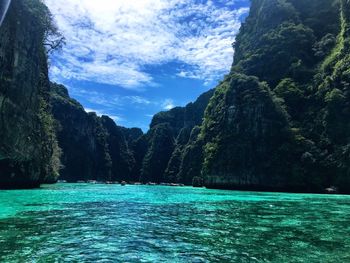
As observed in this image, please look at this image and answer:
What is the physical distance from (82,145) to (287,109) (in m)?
113

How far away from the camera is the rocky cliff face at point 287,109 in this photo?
200 ft

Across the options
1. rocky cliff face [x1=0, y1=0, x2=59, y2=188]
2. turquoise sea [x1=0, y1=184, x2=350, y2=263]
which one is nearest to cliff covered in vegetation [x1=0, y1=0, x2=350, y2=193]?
rocky cliff face [x1=0, y1=0, x2=59, y2=188]

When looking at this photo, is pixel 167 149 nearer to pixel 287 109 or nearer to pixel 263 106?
pixel 287 109

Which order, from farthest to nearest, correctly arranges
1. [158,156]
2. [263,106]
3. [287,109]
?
1. [158,156]
2. [287,109]
3. [263,106]

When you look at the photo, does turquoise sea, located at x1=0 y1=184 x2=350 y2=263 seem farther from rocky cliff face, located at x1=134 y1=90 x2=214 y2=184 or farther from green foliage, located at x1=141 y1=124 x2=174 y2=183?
green foliage, located at x1=141 y1=124 x2=174 y2=183

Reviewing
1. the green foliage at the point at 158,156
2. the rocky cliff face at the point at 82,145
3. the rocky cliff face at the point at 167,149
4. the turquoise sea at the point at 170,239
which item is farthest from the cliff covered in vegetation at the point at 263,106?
the rocky cliff face at the point at 82,145

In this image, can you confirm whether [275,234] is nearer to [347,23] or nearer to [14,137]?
[14,137]

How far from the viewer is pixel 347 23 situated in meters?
66.9

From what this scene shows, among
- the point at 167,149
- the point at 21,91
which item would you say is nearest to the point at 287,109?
the point at 21,91

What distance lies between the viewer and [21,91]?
35.2 metres

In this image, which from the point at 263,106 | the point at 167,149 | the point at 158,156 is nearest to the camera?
the point at 263,106

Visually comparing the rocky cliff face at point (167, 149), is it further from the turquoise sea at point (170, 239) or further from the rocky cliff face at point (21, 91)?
the turquoise sea at point (170, 239)

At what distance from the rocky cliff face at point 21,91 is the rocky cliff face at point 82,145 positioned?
9585cm

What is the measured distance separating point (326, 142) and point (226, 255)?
5762 centimetres
